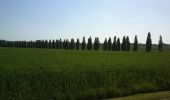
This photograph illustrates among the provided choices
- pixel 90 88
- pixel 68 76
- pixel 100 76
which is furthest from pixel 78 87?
pixel 100 76

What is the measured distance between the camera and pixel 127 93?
18.6 metres

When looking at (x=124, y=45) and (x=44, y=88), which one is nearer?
(x=44, y=88)

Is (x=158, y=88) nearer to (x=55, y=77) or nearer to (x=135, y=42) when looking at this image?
(x=55, y=77)

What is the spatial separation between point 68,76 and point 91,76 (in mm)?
1714

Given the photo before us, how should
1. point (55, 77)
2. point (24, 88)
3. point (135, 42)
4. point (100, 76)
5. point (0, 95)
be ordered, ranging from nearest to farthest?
point (0, 95) < point (24, 88) < point (55, 77) < point (100, 76) < point (135, 42)

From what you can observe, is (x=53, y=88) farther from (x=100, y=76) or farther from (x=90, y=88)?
(x=100, y=76)

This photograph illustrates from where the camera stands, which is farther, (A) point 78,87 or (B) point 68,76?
(B) point 68,76

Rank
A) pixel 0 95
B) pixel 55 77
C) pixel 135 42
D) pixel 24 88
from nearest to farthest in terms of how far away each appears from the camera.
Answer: pixel 0 95
pixel 24 88
pixel 55 77
pixel 135 42

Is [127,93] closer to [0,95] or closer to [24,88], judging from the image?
[24,88]

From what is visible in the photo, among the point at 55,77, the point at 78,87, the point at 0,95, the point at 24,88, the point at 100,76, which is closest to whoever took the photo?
the point at 0,95

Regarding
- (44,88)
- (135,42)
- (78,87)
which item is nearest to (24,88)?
(44,88)

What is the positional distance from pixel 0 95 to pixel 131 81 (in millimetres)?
9185

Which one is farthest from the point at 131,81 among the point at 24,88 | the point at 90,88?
the point at 24,88

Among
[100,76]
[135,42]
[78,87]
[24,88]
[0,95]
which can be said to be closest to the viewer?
[0,95]
